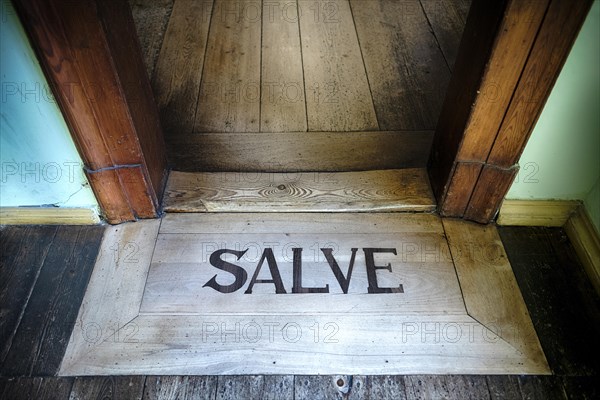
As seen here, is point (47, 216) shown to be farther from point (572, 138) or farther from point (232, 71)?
point (572, 138)

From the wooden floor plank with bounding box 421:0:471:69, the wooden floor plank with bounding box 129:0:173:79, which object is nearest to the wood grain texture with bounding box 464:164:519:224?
the wooden floor plank with bounding box 421:0:471:69

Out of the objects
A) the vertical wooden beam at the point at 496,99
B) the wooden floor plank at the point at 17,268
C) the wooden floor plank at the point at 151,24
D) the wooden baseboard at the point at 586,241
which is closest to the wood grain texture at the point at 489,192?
the vertical wooden beam at the point at 496,99

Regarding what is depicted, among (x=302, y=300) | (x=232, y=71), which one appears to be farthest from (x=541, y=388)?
(x=232, y=71)

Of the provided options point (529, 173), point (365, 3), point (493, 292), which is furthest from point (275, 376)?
point (365, 3)

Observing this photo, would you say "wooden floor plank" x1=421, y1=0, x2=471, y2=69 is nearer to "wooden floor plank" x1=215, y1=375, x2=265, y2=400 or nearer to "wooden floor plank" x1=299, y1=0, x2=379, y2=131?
"wooden floor plank" x1=299, y1=0, x2=379, y2=131

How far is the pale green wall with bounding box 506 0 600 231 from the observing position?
43.7 inches

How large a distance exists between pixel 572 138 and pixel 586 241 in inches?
12.3

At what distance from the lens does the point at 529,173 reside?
4.40 ft

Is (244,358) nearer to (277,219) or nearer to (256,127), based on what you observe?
(277,219)

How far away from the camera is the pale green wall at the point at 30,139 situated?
110cm

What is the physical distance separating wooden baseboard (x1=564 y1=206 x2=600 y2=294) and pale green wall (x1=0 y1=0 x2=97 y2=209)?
4.68ft

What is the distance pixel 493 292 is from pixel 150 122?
109cm

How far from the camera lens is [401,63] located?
6.77 ft

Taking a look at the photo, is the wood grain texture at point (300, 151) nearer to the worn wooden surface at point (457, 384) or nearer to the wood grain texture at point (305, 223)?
the wood grain texture at point (305, 223)
